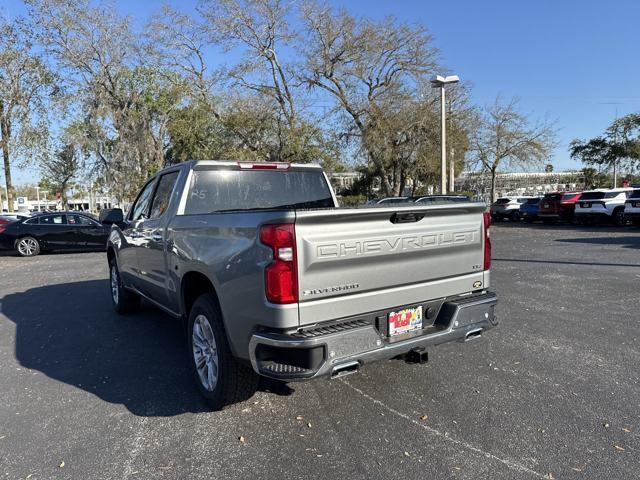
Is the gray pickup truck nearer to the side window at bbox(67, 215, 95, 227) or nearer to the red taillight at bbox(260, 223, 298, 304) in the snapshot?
the red taillight at bbox(260, 223, 298, 304)

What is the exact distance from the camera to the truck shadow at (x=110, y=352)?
158 inches

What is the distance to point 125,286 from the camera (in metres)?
6.40

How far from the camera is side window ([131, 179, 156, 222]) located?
5471mm

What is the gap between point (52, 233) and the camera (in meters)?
15.5

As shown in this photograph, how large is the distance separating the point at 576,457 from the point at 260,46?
28.4 meters

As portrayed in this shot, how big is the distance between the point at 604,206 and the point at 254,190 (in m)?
22.0

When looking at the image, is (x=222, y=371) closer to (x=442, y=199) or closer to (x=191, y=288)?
(x=191, y=288)

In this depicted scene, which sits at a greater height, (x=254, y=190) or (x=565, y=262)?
(x=254, y=190)

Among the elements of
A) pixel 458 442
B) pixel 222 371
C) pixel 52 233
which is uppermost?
pixel 52 233

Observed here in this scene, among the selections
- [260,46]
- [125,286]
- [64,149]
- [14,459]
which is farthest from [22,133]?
[14,459]

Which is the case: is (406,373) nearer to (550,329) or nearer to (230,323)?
(230,323)

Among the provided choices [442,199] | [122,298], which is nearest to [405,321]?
[122,298]

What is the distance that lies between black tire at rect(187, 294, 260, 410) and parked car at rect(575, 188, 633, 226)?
22.5m

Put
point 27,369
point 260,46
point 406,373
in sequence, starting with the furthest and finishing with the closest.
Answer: point 260,46 → point 27,369 → point 406,373
